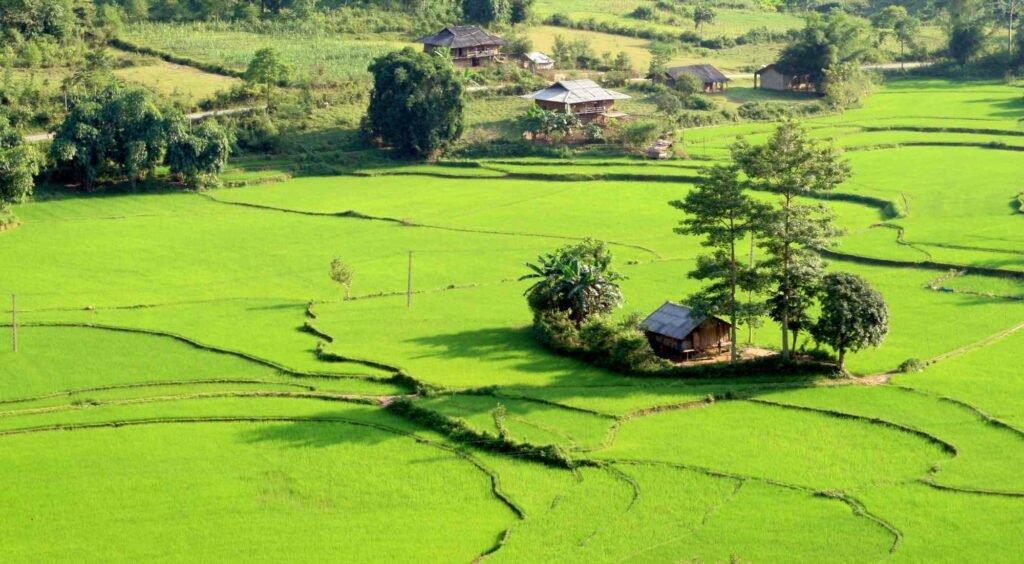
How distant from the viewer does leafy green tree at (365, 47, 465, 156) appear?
282 feet

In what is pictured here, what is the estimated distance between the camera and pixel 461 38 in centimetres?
10531

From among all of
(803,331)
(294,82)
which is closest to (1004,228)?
(803,331)

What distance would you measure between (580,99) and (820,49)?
70.2ft

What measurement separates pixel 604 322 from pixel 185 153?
1491 inches

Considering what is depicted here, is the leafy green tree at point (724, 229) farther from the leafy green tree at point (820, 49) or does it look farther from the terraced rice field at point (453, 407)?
the leafy green tree at point (820, 49)

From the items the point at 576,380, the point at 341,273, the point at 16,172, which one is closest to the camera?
the point at 576,380

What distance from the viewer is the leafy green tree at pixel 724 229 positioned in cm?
4859

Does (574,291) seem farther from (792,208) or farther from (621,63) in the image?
(621,63)

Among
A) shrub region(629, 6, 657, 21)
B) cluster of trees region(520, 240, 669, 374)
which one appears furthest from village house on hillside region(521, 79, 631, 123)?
cluster of trees region(520, 240, 669, 374)

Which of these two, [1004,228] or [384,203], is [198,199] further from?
[1004,228]

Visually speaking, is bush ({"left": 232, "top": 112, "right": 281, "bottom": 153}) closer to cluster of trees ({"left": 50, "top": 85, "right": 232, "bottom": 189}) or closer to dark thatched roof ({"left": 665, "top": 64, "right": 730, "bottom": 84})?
cluster of trees ({"left": 50, "top": 85, "right": 232, "bottom": 189})

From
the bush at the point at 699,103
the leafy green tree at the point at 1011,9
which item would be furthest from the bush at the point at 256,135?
the leafy green tree at the point at 1011,9

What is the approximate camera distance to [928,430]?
41719mm

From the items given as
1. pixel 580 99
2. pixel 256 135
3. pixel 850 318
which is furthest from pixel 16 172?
pixel 850 318
